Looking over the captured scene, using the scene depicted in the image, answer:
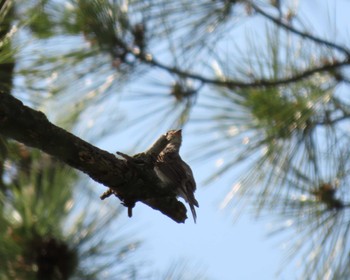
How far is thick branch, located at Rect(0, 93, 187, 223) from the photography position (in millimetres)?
1243

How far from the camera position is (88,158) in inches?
50.4

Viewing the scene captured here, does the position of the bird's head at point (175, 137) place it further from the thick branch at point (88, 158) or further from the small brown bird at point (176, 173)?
the thick branch at point (88, 158)

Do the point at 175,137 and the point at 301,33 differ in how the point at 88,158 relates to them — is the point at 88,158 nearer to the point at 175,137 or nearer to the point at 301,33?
the point at 175,137

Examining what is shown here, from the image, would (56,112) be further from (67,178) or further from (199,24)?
(199,24)

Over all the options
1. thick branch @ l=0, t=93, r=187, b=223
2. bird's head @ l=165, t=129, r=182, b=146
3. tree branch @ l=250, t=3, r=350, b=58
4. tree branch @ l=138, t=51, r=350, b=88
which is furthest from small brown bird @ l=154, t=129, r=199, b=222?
tree branch @ l=250, t=3, r=350, b=58

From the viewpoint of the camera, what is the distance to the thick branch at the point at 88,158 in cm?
124

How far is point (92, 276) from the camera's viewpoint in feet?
6.59

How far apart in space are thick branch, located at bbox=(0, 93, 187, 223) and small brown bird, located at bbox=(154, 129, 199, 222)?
0.42 ft

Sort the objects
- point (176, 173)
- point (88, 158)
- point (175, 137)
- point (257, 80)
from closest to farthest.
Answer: point (88, 158) → point (176, 173) → point (175, 137) → point (257, 80)

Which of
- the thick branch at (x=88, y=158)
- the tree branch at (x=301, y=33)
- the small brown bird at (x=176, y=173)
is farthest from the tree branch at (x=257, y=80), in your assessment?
the thick branch at (x=88, y=158)

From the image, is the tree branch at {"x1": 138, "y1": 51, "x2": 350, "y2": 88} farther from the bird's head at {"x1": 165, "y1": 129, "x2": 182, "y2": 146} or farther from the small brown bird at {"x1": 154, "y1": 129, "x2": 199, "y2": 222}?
the small brown bird at {"x1": 154, "y1": 129, "x2": 199, "y2": 222}

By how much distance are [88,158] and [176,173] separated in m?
0.36

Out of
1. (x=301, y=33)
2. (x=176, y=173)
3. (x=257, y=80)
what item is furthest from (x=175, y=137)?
(x=301, y=33)

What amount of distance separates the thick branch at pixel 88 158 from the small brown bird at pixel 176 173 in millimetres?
128
